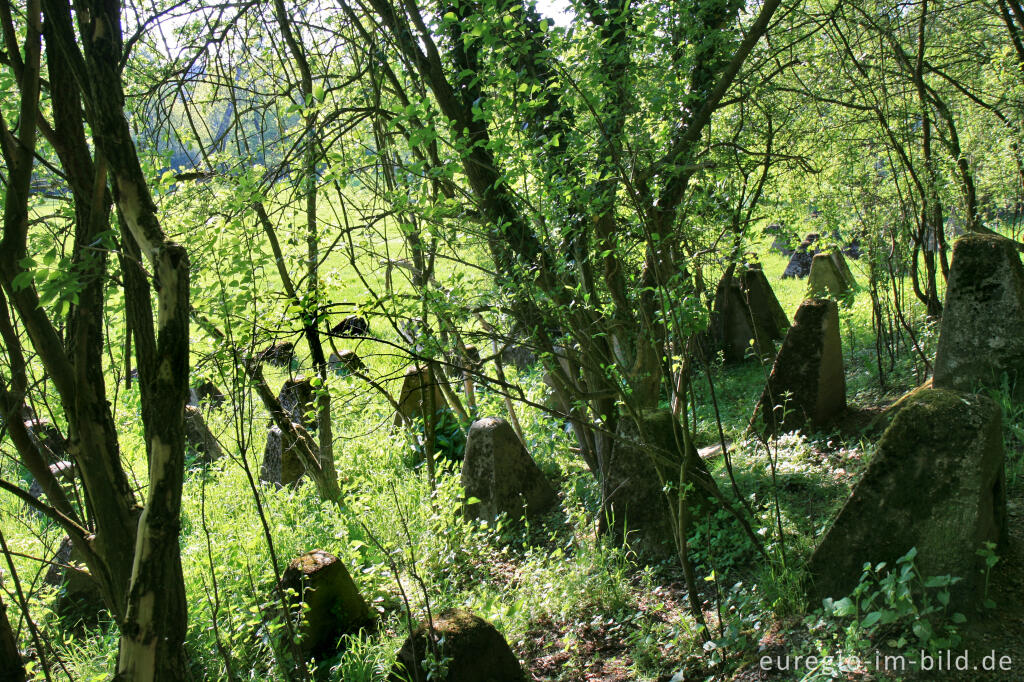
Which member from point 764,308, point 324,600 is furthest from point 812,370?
point 764,308

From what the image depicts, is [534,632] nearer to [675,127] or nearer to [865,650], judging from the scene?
[865,650]

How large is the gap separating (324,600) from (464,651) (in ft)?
4.91

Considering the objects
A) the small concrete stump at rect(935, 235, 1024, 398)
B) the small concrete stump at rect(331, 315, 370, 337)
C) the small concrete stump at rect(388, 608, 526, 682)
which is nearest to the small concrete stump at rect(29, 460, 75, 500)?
the small concrete stump at rect(331, 315, 370, 337)

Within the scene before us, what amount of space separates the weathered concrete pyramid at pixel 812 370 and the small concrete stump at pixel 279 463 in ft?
17.9

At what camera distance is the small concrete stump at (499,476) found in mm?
6418

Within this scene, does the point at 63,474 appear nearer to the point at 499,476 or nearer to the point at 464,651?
the point at 499,476

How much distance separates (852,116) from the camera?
7.01 metres

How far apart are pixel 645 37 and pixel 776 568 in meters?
3.17

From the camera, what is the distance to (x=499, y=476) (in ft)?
21.1

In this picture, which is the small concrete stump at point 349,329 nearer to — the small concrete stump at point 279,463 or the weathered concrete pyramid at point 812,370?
the weathered concrete pyramid at point 812,370

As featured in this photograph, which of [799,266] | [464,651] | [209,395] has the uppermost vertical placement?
[799,266]

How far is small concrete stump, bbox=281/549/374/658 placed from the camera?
180 inches

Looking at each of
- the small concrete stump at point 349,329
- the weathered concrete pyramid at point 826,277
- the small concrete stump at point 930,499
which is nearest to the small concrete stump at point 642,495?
the small concrete stump at point 930,499

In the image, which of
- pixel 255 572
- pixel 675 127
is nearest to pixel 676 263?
pixel 675 127
